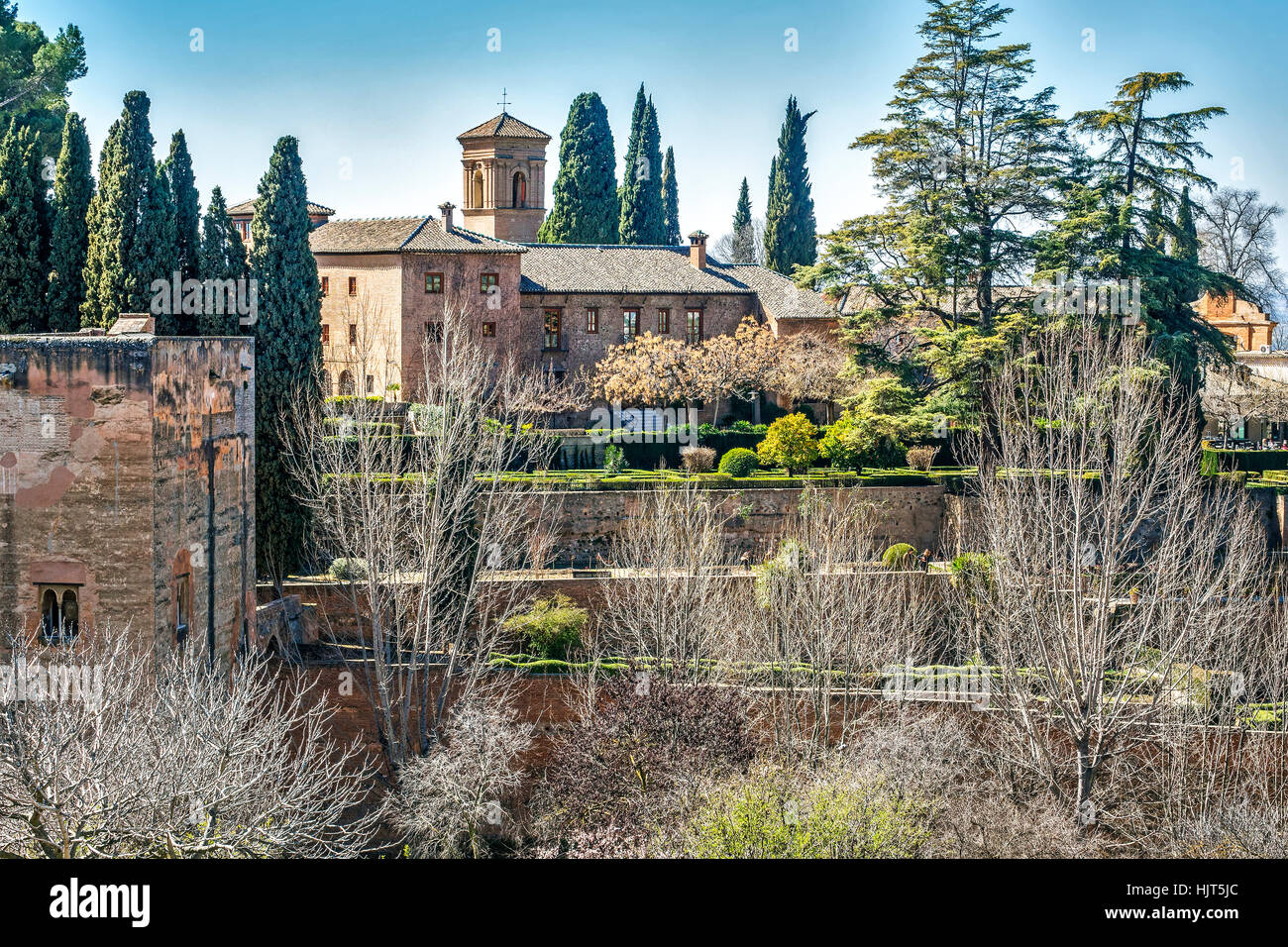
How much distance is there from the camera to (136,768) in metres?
11.8

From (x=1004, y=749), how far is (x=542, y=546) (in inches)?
395

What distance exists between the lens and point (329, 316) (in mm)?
37875

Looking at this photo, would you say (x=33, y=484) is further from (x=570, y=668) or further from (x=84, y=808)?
(x=570, y=668)

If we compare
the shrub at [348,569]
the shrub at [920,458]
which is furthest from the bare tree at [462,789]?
the shrub at [920,458]

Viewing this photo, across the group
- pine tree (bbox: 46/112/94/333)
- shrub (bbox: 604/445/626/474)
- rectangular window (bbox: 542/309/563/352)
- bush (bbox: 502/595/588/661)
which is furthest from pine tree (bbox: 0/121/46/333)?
rectangular window (bbox: 542/309/563/352)

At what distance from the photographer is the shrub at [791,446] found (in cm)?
2978

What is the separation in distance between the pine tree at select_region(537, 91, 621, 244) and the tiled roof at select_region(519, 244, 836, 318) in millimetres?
5205

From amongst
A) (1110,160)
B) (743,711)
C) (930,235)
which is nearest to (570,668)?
(743,711)

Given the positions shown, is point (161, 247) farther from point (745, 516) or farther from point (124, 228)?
point (745, 516)

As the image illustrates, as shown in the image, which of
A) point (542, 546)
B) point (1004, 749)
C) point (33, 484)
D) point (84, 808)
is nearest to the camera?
point (84, 808)

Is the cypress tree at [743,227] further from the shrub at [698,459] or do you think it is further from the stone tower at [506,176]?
the shrub at [698,459]

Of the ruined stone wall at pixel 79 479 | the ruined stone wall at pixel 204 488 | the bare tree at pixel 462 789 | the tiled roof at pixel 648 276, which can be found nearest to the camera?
the ruined stone wall at pixel 79 479

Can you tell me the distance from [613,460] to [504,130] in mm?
21887

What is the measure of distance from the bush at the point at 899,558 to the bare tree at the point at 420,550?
7.81 m
